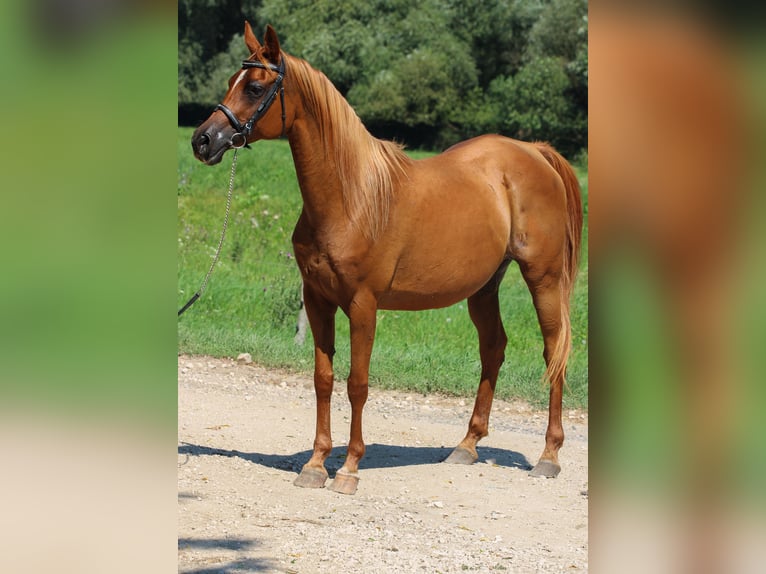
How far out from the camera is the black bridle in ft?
15.1

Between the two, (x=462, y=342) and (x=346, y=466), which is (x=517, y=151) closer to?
(x=346, y=466)

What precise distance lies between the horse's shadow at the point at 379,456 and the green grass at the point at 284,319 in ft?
4.23

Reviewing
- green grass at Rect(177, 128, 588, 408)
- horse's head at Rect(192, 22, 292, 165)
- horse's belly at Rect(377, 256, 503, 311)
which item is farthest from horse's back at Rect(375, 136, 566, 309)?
green grass at Rect(177, 128, 588, 408)

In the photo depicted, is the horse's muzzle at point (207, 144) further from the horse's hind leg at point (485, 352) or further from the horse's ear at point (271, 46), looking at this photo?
the horse's hind leg at point (485, 352)

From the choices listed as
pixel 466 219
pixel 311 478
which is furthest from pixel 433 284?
pixel 311 478

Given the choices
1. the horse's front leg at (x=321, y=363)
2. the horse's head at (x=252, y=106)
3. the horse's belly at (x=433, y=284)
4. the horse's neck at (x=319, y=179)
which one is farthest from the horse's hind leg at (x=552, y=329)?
the horse's head at (x=252, y=106)

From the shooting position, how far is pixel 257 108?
468 centimetres

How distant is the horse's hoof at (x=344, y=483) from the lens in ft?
16.9

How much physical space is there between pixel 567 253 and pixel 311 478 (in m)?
2.23

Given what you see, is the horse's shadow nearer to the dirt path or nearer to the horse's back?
the dirt path

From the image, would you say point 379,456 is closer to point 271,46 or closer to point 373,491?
point 373,491
